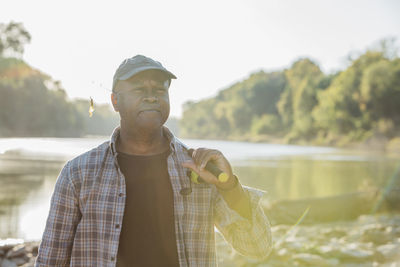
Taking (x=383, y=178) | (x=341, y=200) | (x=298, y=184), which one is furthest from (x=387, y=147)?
(x=341, y=200)

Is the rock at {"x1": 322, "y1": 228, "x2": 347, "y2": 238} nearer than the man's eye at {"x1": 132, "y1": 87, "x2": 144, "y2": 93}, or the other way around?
the man's eye at {"x1": 132, "y1": 87, "x2": 144, "y2": 93}

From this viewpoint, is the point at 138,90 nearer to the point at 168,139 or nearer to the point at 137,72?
the point at 137,72

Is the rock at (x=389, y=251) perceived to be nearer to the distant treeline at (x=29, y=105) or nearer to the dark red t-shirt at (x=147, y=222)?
the dark red t-shirt at (x=147, y=222)

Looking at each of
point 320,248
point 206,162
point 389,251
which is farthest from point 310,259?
point 206,162

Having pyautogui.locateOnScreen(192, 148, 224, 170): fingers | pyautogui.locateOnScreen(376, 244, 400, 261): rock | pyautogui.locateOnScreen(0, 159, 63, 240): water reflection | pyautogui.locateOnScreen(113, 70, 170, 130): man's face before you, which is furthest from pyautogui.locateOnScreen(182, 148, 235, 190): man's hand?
pyautogui.locateOnScreen(0, 159, 63, 240): water reflection

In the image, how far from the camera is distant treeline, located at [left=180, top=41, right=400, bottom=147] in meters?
51.8

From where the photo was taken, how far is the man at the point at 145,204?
1.99 metres

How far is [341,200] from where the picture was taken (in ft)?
35.7

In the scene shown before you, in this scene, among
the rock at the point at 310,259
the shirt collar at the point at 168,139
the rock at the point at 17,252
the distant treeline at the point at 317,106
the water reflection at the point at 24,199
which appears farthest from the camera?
the distant treeline at the point at 317,106

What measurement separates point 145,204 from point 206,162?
413 mm

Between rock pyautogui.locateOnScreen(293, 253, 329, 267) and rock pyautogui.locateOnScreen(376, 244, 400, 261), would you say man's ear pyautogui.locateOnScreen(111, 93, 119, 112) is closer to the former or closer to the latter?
rock pyautogui.locateOnScreen(293, 253, 329, 267)

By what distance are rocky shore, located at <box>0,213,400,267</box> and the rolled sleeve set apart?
4.42 m

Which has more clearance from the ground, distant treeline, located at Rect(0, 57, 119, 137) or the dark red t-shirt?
distant treeline, located at Rect(0, 57, 119, 137)

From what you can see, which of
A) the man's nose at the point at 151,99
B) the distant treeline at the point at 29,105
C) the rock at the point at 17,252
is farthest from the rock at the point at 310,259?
the distant treeline at the point at 29,105
